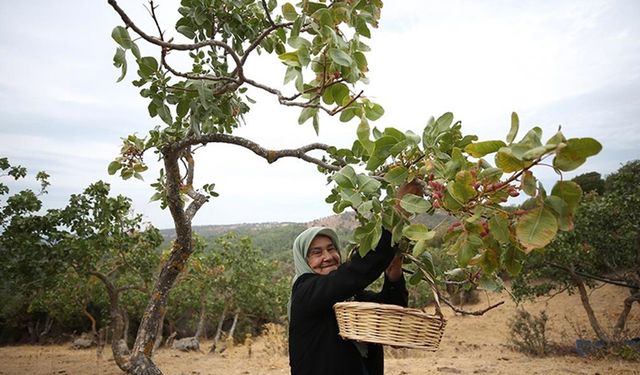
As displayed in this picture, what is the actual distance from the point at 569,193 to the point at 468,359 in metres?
8.83

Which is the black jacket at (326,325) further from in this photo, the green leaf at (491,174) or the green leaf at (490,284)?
the green leaf at (491,174)

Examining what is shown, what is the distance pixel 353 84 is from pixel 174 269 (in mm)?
2571

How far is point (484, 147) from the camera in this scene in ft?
3.18

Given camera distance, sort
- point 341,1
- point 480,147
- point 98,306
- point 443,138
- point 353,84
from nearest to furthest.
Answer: point 480,147
point 443,138
point 353,84
point 341,1
point 98,306

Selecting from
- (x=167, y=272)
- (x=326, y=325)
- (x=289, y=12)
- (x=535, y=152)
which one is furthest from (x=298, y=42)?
(x=167, y=272)

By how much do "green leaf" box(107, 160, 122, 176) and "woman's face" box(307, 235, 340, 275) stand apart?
1.64 metres

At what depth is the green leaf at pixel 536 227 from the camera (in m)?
0.87

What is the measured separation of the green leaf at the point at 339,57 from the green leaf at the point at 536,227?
723 millimetres

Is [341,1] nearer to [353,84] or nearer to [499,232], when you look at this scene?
[353,84]

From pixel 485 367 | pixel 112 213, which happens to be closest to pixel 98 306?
pixel 112 213

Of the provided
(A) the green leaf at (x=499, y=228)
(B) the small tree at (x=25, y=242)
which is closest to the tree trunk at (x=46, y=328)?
(B) the small tree at (x=25, y=242)

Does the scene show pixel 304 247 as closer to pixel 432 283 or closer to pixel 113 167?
pixel 432 283

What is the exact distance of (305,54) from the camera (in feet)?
4.41

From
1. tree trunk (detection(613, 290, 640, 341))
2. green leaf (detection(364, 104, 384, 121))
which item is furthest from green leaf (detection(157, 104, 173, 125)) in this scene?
tree trunk (detection(613, 290, 640, 341))
